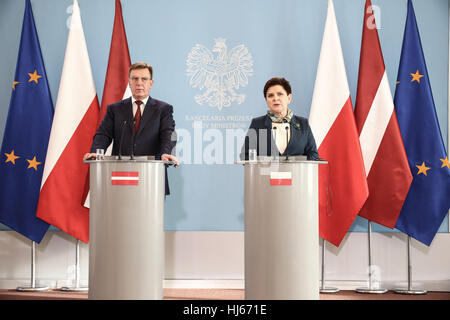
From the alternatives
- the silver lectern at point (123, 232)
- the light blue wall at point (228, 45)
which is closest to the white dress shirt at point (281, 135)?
the silver lectern at point (123, 232)

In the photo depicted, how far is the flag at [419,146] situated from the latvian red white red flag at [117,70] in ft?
8.06

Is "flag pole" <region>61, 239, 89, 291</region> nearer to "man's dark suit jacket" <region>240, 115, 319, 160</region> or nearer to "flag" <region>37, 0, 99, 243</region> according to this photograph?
"flag" <region>37, 0, 99, 243</region>

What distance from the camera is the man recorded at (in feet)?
11.3

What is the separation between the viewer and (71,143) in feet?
14.0

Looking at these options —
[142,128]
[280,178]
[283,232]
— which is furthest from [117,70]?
[283,232]

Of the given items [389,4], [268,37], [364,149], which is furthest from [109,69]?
[389,4]

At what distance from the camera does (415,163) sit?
165 inches

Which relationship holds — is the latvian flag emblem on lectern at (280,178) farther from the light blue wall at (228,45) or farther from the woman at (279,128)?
the light blue wall at (228,45)

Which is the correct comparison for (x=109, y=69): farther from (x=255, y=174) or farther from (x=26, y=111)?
(x=255, y=174)

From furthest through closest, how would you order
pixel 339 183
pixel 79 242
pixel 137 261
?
pixel 79 242 < pixel 339 183 < pixel 137 261

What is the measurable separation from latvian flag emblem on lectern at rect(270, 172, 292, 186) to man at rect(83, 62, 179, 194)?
959 millimetres

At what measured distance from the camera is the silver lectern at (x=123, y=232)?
280 centimetres

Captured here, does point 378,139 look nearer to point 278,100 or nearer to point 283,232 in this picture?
point 278,100

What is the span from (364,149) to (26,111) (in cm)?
307
